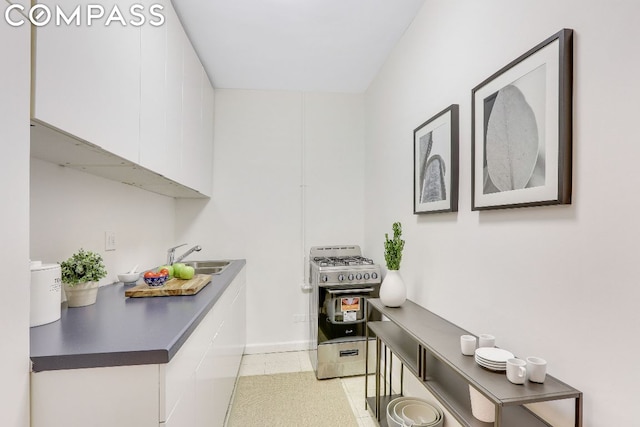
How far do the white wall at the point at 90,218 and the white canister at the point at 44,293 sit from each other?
28 cm

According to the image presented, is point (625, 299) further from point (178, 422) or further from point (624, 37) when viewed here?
point (178, 422)

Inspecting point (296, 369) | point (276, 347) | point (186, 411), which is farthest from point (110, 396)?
point (276, 347)

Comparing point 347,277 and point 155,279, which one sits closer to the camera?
point 155,279

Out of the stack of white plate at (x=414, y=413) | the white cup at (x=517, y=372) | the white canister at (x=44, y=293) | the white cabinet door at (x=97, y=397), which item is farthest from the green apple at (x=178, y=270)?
the white cup at (x=517, y=372)

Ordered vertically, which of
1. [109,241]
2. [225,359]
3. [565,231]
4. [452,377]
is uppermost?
[565,231]

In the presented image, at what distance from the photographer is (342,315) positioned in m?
2.70

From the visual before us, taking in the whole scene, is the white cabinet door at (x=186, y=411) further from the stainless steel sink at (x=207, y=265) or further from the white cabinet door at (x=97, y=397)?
the stainless steel sink at (x=207, y=265)

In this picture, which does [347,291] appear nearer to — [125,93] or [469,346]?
[469,346]

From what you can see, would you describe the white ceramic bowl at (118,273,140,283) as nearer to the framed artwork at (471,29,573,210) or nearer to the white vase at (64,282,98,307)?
the white vase at (64,282,98,307)

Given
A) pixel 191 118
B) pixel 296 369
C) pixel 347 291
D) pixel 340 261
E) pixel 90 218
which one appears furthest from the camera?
pixel 340 261

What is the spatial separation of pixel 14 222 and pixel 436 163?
1.78 meters

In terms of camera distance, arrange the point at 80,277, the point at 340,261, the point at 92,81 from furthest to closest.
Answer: the point at 340,261
the point at 80,277
the point at 92,81

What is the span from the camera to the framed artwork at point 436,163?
166 cm

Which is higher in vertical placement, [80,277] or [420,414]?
[80,277]
